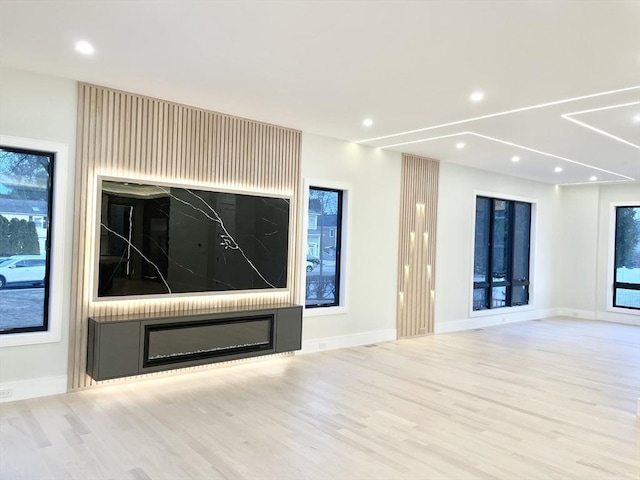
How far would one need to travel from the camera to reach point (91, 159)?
4.98 m

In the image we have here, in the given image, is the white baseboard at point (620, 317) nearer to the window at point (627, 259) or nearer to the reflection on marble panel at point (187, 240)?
the window at point (627, 259)

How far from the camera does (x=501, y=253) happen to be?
34.3ft

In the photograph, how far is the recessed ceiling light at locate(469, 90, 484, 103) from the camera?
479 cm

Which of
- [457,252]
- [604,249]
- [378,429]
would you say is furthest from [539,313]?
[378,429]

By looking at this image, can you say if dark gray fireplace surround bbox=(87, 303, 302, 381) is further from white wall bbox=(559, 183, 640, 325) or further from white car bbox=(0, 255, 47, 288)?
white wall bbox=(559, 183, 640, 325)

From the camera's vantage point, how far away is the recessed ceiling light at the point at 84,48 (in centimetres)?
390

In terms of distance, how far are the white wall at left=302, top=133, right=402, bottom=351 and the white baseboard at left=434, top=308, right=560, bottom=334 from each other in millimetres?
1411

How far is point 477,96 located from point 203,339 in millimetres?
3908

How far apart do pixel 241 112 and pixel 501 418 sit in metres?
4.33

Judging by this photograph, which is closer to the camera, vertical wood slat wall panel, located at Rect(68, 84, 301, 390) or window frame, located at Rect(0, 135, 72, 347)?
window frame, located at Rect(0, 135, 72, 347)

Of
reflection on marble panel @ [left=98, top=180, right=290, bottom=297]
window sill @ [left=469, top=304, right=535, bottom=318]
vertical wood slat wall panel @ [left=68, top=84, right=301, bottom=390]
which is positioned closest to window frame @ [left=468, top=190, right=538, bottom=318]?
window sill @ [left=469, top=304, right=535, bottom=318]

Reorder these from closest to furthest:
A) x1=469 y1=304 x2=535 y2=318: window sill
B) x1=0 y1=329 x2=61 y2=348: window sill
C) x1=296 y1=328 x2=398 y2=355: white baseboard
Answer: x1=0 y1=329 x2=61 y2=348: window sill → x1=296 y1=328 x2=398 y2=355: white baseboard → x1=469 y1=304 x2=535 y2=318: window sill

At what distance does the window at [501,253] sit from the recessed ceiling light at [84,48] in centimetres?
766

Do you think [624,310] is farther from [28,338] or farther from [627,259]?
[28,338]
